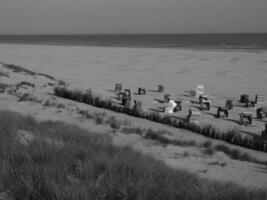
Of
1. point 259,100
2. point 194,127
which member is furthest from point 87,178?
point 259,100

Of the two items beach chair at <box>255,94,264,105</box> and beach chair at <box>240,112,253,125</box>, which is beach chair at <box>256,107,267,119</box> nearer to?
beach chair at <box>240,112,253,125</box>

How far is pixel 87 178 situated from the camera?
2.94 metres

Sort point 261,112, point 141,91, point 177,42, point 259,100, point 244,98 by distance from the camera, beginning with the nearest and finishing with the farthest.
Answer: point 261,112 < point 244,98 < point 259,100 < point 141,91 < point 177,42

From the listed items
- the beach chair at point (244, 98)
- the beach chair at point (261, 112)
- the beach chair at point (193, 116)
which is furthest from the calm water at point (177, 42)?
the beach chair at point (193, 116)

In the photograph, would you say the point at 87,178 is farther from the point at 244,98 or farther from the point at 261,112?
the point at 244,98

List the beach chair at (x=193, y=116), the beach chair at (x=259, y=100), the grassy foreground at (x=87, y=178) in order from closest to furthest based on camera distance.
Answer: the grassy foreground at (x=87, y=178) → the beach chair at (x=193, y=116) → the beach chair at (x=259, y=100)

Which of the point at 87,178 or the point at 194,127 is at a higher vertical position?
the point at 87,178

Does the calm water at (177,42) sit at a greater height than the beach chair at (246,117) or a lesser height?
greater

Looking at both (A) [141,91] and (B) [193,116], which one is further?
(A) [141,91]

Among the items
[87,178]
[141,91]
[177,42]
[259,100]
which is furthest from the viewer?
[177,42]

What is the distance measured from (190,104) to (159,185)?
9301 mm

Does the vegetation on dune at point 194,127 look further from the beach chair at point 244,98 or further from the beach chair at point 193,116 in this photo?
the beach chair at point 244,98

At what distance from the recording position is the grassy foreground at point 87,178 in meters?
2.66

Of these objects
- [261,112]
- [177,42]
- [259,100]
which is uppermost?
[177,42]
